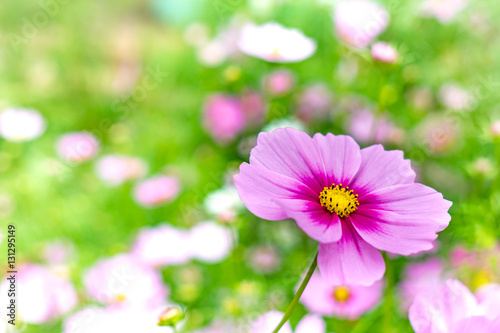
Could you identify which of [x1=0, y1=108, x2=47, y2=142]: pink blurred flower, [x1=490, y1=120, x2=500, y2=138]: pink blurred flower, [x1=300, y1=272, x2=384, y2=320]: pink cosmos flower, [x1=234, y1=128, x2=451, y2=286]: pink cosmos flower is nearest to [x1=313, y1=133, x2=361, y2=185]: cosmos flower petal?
[x1=234, y1=128, x2=451, y2=286]: pink cosmos flower

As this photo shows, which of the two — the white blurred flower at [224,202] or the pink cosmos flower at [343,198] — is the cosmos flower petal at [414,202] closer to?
the pink cosmos flower at [343,198]

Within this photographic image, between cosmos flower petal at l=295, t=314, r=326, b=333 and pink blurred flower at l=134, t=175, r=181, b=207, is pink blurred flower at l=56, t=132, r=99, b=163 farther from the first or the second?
cosmos flower petal at l=295, t=314, r=326, b=333

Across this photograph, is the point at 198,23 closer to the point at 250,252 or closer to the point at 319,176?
the point at 250,252

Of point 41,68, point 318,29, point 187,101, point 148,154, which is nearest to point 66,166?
point 148,154

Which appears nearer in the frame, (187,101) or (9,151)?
(9,151)

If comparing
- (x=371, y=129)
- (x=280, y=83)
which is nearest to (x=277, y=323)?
(x=371, y=129)

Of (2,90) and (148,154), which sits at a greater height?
(2,90)

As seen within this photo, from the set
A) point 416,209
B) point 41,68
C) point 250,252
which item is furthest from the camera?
point 41,68

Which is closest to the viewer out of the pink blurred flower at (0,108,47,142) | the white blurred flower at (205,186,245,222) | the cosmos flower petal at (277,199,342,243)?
the cosmos flower petal at (277,199,342,243)
